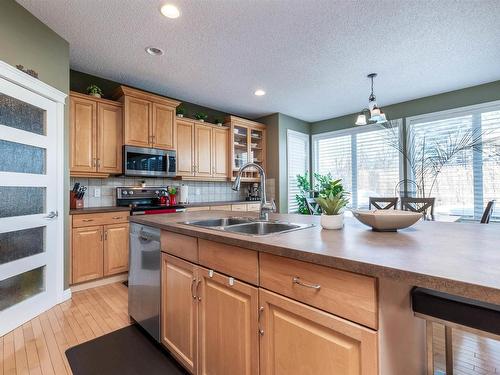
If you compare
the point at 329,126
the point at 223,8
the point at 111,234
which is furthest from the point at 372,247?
the point at 329,126

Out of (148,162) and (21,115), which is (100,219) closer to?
(148,162)

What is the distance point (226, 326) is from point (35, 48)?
2883 mm

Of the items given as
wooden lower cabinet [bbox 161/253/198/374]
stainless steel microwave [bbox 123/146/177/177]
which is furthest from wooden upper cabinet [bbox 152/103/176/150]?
wooden lower cabinet [bbox 161/253/198/374]

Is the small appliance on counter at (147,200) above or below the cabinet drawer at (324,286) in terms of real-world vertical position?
above

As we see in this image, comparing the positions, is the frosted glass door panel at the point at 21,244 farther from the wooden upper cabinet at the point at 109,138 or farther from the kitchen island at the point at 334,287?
the kitchen island at the point at 334,287

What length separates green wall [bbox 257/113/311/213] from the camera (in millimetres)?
5105

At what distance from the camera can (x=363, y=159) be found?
504 cm

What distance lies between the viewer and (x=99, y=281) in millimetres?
3117

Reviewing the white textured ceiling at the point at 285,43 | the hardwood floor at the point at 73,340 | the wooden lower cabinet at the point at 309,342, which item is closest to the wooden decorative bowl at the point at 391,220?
the wooden lower cabinet at the point at 309,342

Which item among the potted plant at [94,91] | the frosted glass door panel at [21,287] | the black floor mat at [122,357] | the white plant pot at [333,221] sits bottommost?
the black floor mat at [122,357]

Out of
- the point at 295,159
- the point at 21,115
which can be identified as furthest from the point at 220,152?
the point at 21,115

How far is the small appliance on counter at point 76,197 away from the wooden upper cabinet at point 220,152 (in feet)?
6.51

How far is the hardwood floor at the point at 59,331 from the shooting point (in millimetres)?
1713

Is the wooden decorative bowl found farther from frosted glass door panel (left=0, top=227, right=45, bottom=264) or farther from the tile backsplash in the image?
the tile backsplash
